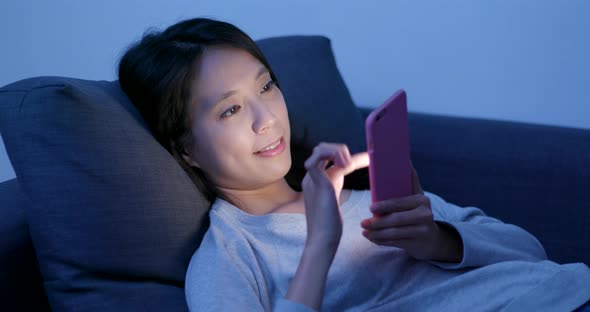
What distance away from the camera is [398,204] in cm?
92

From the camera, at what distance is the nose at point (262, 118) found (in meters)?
1.02

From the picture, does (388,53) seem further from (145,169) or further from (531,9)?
(145,169)

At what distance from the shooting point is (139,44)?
3.70ft

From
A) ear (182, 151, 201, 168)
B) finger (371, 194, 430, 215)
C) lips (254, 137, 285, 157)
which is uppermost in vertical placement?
lips (254, 137, 285, 157)

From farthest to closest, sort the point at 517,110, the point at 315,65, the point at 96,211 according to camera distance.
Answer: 1. the point at 517,110
2. the point at 315,65
3. the point at 96,211

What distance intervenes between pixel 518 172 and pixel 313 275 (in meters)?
0.77

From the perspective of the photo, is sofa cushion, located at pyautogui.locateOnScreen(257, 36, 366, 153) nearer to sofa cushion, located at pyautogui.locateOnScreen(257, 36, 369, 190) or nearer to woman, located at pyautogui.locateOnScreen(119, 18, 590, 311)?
sofa cushion, located at pyautogui.locateOnScreen(257, 36, 369, 190)

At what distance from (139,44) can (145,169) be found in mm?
286

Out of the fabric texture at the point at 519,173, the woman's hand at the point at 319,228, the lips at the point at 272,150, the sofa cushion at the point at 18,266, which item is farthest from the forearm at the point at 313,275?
the fabric texture at the point at 519,173

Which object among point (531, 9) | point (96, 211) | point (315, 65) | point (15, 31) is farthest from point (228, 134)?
point (531, 9)

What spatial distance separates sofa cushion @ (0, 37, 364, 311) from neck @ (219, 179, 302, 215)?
Result: 123 millimetres

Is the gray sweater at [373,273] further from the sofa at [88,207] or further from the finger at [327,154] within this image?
the finger at [327,154]

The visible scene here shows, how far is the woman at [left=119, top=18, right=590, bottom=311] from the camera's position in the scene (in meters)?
0.89

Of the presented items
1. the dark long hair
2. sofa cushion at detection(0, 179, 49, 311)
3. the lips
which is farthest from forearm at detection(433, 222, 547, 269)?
sofa cushion at detection(0, 179, 49, 311)
